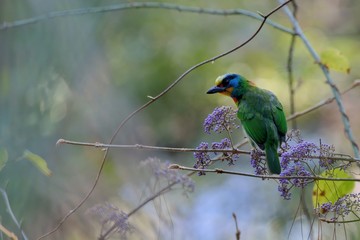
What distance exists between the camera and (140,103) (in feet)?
16.8

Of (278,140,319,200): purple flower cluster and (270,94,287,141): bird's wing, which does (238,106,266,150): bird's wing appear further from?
(278,140,319,200): purple flower cluster

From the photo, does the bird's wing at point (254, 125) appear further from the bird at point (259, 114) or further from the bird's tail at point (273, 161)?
the bird's tail at point (273, 161)

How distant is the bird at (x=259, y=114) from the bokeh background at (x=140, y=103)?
0.29 meters

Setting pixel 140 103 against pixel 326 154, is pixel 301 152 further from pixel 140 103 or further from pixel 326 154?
pixel 140 103

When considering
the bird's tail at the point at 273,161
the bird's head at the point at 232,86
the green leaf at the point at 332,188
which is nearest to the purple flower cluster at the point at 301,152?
the green leaf at the point at 332,188

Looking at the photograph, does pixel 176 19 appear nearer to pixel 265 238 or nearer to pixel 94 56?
pixel 265 238

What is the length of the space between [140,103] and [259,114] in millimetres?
2632

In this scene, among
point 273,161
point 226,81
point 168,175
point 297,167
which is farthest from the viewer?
point 226,81

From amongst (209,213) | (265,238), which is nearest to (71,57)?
(265,238)

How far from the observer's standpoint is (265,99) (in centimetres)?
266

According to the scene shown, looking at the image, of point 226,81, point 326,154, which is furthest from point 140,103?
point 326,154

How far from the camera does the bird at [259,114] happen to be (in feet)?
7.82

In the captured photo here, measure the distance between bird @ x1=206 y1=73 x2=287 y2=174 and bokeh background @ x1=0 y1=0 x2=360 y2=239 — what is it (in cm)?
29

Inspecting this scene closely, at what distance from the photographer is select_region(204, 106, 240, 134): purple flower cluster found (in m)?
1.77
